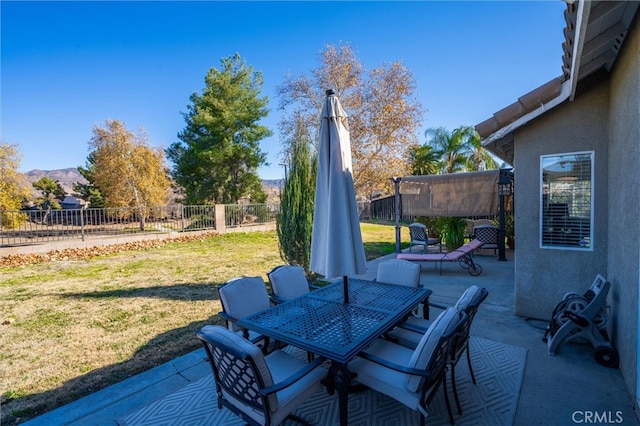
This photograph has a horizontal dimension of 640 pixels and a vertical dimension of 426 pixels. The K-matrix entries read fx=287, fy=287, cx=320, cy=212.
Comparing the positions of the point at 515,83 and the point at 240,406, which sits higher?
the point at 515,83

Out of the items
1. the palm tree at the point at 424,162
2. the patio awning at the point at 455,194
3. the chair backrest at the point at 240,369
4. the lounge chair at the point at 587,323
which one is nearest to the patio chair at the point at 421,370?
the chair backrest at the point at 240,369

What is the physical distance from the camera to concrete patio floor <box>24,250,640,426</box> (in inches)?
91.9

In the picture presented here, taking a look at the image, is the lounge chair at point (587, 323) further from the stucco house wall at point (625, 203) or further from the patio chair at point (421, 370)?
the patio chair at point (421, 370)

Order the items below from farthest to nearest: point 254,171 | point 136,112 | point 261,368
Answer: point 254,171
point 136,112
point 261,368

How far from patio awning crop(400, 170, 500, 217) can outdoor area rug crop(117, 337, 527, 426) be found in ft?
21.1

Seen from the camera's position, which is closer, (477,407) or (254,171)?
(477,407)

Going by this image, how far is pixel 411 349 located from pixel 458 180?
7.27 m

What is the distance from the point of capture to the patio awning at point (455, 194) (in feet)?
27.7

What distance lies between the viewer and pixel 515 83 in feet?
32.3

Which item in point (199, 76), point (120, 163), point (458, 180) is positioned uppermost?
point (199, 76)

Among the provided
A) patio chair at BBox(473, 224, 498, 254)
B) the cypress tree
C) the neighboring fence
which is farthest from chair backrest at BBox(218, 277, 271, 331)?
patio chair at BBox(473, 224, 498, 254)

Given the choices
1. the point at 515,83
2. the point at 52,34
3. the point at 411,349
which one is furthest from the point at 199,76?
the point at 411,349

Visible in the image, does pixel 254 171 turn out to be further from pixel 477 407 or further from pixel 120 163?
pixel 477 407

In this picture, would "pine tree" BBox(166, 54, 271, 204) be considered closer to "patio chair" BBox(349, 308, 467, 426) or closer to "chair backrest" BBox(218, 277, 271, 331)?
"chair backrest" BBox(218, 277, 271, 331)
